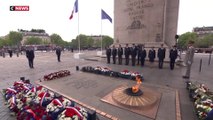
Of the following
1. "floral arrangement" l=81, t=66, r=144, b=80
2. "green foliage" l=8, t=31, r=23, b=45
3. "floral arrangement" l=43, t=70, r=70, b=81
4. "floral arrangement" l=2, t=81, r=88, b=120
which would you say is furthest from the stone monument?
"green foliage" l=8, t=31, r=23, b=45

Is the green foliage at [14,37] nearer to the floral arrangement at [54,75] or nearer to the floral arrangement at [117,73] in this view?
the floral arrangement at [54,75]

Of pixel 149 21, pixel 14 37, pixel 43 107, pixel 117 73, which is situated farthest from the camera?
pixel 14 37

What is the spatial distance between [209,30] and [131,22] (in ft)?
329

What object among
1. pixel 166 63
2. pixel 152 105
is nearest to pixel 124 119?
pixel 152 105

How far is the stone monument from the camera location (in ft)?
43.5

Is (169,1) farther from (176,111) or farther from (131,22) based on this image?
(176,111)

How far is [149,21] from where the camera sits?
1390 centimetres

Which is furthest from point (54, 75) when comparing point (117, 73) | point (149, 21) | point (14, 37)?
point (14, 37)

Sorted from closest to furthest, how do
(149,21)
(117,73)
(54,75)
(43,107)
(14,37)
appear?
(43,107) < (54,75) < (117,73) < (149,21) < (14,37)

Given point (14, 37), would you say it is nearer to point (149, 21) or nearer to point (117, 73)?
point (149, 21)

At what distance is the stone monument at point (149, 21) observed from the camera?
13273 millimetres

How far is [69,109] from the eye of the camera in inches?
96.1


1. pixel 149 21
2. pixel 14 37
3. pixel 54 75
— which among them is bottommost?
pixel 54 75

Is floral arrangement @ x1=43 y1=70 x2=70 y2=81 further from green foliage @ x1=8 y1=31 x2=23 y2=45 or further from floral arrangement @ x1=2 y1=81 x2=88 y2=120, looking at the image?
green foliage @ x1=8 y1=31 x2=23 y2=45
